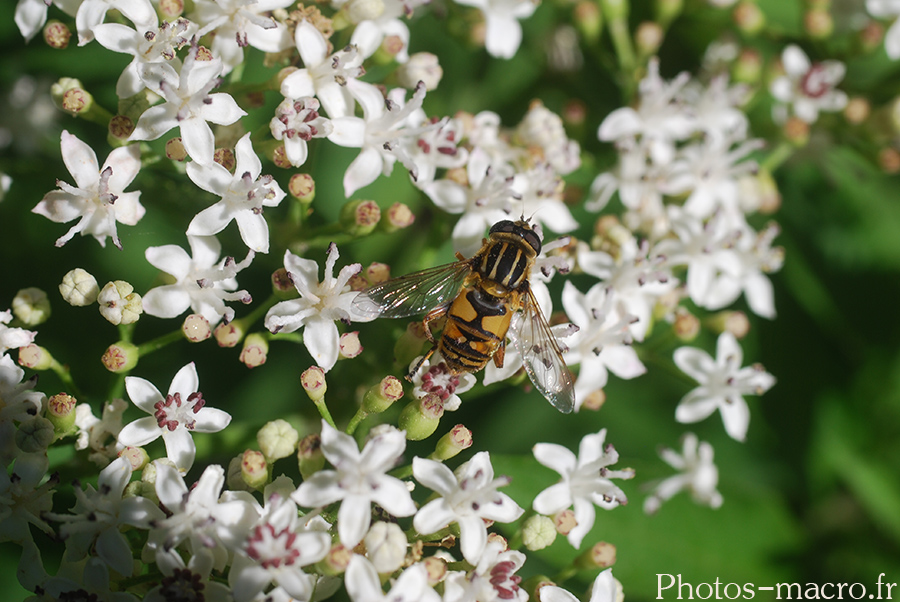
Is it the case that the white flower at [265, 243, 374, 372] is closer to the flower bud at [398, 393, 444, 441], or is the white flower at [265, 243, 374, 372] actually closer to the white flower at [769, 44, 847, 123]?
the flower bud at [398, 393, 444, 441]

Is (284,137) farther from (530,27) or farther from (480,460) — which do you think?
(530,27)

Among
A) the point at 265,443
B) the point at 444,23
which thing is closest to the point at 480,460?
the point at 265,443

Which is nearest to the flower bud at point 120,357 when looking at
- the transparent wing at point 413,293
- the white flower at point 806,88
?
the transparent wing at point 413,293

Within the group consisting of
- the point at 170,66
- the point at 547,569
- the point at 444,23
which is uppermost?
the point at 170,66

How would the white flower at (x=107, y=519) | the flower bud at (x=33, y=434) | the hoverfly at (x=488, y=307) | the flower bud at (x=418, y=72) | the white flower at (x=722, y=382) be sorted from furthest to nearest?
the white flower at (x=722, y=382) < the flower bud at (x=418, y=72) < the hoverfly at (x=488, y=307) < the flower bud at (x=33, y=434) < the white flower at (x=107, y=519)

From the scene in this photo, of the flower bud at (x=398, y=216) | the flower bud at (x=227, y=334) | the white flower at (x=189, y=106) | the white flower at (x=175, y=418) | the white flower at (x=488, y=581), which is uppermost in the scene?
the white flower at (x=189, y=106)

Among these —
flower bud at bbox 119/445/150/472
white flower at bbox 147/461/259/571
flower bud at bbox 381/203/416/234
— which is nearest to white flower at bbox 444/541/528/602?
white flower at bbox 147/461/259/571

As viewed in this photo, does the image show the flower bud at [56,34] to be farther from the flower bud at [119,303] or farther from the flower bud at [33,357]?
the flower bud at [33,357]
